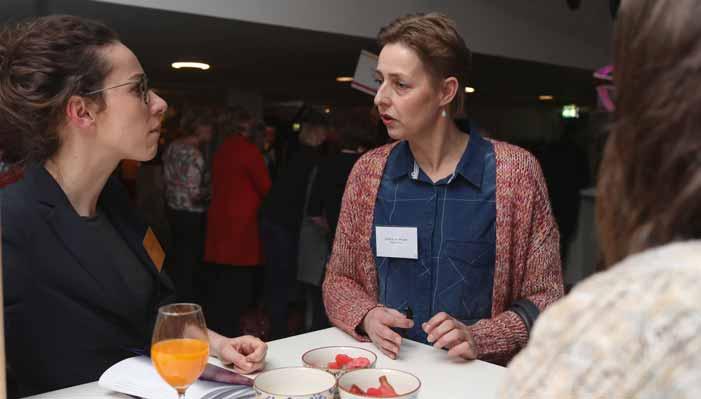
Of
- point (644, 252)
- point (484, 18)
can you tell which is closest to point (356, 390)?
point (644, 252)

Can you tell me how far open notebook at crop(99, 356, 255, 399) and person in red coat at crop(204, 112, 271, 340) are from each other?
128 inches

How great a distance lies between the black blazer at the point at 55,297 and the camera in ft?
4.40

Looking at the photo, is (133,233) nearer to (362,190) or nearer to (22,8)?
(362,190)

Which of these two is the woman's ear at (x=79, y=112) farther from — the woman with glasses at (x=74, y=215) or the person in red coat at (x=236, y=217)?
the person in red coat at (x=236, y=217)

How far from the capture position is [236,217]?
4.47 meters

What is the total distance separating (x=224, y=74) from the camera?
6332 mm

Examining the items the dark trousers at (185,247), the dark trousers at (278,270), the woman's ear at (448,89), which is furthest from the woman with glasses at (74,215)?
the dark trousers at (185,247)

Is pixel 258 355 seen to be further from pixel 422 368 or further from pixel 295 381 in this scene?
pixel 422 368

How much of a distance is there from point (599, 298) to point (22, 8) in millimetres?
3231

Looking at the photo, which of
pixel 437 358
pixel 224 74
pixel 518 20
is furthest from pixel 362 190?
pixel 224 74

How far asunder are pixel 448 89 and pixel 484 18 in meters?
3.04

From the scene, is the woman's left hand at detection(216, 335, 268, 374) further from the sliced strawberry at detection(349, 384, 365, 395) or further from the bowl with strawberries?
the sliced strawberry at detection(349, 384, 365, 395)

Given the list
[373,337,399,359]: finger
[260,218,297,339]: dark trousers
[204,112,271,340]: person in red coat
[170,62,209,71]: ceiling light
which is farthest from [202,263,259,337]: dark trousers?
[373,337,399,359]: finger

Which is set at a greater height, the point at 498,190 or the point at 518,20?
the point at 518,20
